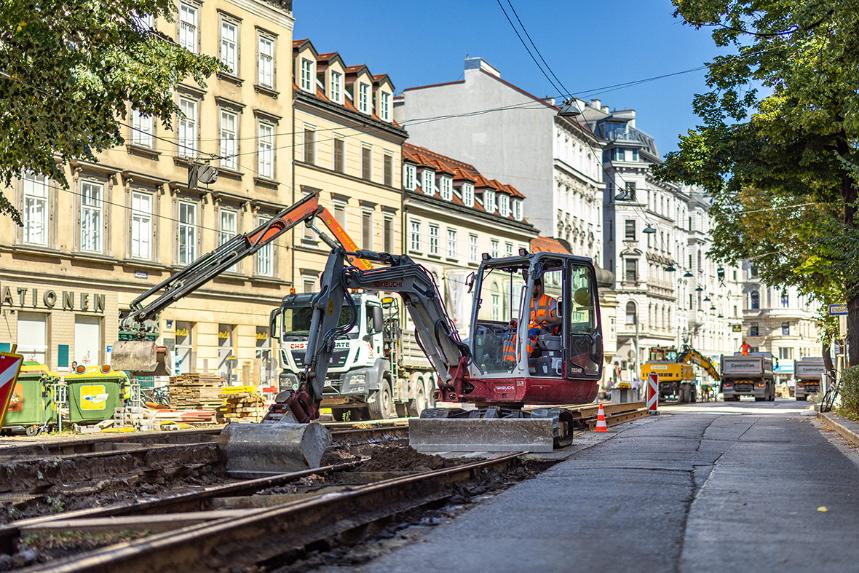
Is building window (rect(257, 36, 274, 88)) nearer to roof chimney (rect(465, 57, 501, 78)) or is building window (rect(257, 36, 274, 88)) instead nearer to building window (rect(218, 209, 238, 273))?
building window (rect(218, 209, 238, 273))

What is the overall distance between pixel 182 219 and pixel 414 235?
1726 cm

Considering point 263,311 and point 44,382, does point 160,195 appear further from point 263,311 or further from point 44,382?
point 44,382

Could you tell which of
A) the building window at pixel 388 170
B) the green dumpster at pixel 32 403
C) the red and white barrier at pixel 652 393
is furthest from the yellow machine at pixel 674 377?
the green dumpster at pixel 32 403

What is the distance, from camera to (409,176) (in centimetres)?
5644

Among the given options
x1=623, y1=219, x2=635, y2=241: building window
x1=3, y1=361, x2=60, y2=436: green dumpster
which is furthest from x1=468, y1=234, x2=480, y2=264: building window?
x1=623, y1=219, x2=635, y2=241: building window

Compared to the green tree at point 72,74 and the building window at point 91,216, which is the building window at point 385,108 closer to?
the building window at point 91,216

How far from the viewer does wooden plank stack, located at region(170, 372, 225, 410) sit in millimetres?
30844

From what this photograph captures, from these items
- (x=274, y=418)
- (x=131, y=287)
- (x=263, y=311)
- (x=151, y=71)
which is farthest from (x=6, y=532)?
(x=263, y=311)

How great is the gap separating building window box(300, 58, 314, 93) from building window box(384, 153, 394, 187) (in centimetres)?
655

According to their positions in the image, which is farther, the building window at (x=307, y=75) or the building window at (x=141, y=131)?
the building window at (x=307, y=75)

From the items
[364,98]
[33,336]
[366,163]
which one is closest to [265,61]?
[364,98]

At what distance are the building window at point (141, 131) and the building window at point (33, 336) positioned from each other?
6752 mm

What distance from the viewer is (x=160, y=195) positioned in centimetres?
3944

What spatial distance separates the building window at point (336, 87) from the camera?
165 ft
